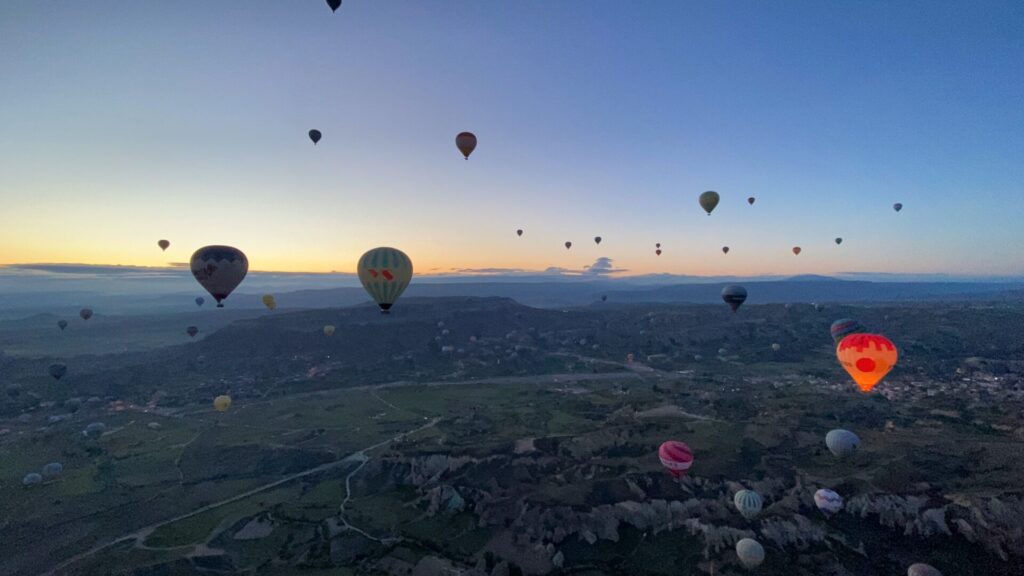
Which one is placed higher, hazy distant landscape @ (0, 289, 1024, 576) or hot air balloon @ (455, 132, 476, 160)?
hot air balloon @ (455, 132, 476, 160)

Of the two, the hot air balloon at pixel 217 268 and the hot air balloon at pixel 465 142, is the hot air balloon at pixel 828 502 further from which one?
the hot air balloon at pixel 217 268

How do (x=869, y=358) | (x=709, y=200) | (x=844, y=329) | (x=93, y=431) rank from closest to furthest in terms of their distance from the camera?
(x=869, y=358), (x=709, y=200), (x=93, y=431), (x=844, y=329)

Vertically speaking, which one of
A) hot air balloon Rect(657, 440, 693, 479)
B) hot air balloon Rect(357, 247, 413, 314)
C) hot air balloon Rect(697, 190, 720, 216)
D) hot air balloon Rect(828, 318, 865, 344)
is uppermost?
hot air balloon Rect(697, 190, 720, 216)


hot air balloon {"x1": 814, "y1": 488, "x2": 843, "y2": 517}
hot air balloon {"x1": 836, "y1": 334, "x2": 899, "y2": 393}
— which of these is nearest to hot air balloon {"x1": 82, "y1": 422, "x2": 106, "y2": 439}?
hot air balloon {"x1": 814, "y1": 488, "x2": 843, "y2": 517}

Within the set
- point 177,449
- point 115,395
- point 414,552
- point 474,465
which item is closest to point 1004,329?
A: point 474,465

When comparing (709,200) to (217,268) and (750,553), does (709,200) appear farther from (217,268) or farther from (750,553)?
(217,268)

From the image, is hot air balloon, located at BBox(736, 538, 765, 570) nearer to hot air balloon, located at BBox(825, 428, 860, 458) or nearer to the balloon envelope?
the balloon envelope

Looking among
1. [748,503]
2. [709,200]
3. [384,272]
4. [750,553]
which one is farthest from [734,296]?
[384,272]
